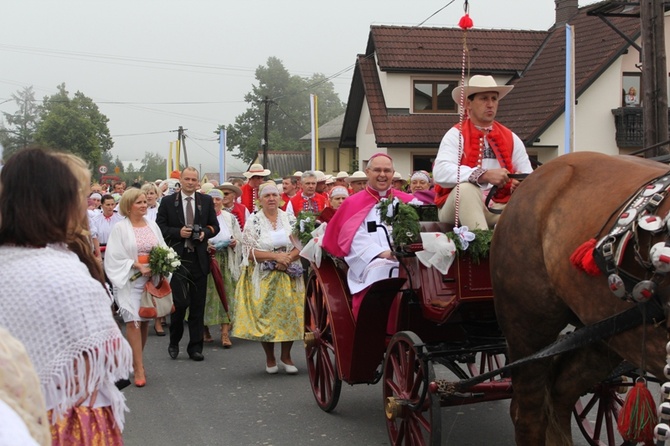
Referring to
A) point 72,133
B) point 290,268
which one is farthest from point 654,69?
point 72,133

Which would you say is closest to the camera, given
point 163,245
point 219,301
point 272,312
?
point 163,245

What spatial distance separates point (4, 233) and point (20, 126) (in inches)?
3325

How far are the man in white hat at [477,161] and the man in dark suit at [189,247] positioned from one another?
160 inches

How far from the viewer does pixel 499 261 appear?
4.54 metres

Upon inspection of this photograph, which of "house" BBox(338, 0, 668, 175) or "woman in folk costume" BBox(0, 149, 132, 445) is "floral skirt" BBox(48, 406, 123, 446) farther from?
"house" BBox(338, 0, 668, 175)

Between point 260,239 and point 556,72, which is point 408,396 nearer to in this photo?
point 260,239

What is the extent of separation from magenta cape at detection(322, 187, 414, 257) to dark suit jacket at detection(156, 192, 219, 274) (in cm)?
306

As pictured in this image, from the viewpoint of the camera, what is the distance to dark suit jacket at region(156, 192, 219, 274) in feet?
29.5

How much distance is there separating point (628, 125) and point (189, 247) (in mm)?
19612

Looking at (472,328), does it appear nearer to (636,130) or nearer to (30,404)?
(30,404)

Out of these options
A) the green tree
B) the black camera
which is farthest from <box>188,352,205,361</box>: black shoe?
the green tree

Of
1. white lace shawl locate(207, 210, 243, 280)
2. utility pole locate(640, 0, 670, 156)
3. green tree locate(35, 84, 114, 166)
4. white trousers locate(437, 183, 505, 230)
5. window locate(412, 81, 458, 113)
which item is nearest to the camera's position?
white trousers locate(437, 183, 505, 230)

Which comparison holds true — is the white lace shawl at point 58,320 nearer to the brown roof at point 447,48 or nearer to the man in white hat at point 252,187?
the man in white hat at point 252,187

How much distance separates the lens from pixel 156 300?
7926mm
